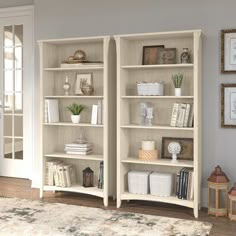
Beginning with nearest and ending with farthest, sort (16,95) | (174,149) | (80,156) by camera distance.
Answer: (174,149)
(80,156)
(16,95)

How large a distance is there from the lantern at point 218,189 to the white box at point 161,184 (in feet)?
1.29

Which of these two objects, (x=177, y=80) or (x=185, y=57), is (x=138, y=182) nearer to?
(x=177, y=80)

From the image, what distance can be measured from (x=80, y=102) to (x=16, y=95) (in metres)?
1.30

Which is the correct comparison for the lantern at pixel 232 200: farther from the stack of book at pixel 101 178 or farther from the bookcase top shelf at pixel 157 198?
the stack of book at pixel 101 178

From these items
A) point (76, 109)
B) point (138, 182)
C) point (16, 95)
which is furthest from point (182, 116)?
point (16, 95)

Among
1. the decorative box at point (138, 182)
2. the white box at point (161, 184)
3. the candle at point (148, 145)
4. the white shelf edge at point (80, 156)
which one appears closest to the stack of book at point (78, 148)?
the white shelf edge at point (80, 156)

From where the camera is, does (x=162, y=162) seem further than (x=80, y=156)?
No

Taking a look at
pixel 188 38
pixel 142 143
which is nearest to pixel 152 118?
pixel 142 143

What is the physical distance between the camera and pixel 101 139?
4.34 meters

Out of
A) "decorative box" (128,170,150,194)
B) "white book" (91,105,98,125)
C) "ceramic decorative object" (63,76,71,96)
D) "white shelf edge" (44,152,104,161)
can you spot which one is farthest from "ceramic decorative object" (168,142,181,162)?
"ceramic decorative object" (63,76,71,96)

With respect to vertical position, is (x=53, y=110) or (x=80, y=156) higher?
A: (x=53, y=110)

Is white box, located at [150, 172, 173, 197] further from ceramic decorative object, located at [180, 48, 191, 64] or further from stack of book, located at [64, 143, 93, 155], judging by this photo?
ceramic decorative object, located at [180, 48, 191, 64]

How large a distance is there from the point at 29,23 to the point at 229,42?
271cm

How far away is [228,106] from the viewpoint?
3818 millimetres
